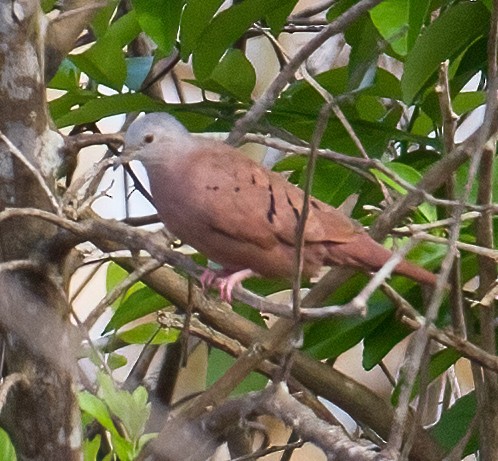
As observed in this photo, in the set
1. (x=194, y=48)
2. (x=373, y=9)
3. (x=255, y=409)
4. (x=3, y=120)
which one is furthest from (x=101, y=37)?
(x=255, y=409)

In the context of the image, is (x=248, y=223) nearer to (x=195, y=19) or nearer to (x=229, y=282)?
(x=229, y=282)

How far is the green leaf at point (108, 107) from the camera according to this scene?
3.66 ft

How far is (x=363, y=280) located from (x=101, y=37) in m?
0.46

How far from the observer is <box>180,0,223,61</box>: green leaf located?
0.96 metres

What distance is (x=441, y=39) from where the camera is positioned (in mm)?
887

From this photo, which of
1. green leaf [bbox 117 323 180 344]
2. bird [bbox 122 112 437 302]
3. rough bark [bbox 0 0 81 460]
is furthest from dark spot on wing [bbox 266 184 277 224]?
green leaf [bbox 117 323 180 344]

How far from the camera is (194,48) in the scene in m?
1.01

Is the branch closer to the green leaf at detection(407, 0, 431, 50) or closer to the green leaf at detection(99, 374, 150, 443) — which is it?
the green leaf at detection(407, 0, 431, 50)

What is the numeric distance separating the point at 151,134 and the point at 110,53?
0.17 m

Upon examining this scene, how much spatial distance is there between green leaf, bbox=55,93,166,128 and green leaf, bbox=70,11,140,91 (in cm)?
4

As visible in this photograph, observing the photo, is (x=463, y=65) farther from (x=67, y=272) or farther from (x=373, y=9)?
(x=67, y=272)

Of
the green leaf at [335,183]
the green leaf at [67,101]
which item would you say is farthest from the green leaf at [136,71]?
the green leaf at [335,183]

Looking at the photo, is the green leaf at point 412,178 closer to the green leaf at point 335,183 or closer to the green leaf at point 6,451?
the green leaf at point 335,183

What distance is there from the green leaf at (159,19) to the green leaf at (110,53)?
0.17m
